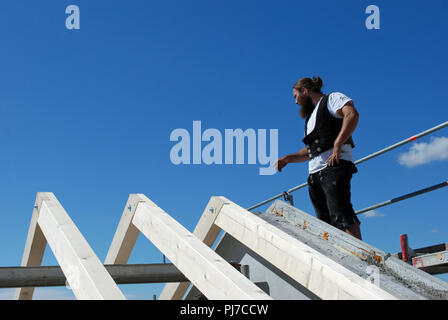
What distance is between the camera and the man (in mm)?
3383

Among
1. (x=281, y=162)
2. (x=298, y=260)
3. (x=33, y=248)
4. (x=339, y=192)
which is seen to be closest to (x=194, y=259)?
(x=298, y=260)

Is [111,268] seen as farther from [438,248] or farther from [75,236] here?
[438,248]

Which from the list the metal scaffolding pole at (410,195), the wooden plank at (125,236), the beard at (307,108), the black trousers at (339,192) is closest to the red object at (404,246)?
the metal scaffolding pole at (410,195)

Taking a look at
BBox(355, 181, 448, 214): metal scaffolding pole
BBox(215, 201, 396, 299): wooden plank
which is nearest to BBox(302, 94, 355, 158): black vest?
BBox(215, 201, 396, 299): wooden plank

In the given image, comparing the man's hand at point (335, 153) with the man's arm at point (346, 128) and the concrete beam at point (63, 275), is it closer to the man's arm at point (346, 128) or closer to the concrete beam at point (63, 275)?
the man's arm at point (346, 128)

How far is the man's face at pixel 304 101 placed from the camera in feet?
12.8

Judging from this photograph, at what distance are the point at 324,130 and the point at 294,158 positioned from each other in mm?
559

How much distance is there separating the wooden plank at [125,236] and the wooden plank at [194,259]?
0.13m

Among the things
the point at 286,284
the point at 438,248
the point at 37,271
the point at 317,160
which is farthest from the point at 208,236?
the point at 438,248

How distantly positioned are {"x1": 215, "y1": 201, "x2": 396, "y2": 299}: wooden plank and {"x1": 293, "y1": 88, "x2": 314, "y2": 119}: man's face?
3.48ft

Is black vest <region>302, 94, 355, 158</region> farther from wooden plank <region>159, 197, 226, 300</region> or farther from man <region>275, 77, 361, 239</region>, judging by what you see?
wooden plank <region>159, 197, 226, 300</region>
